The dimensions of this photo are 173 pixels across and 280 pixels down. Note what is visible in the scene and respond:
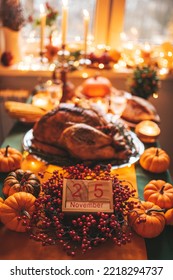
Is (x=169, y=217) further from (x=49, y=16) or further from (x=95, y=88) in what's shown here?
(x=49, y=16)

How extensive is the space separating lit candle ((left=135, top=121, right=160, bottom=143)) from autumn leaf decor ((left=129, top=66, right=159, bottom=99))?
14.3 inches

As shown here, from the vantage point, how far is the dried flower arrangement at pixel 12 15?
7.23ft

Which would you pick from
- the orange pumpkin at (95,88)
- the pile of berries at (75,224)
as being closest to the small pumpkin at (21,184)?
the pile of berries at (75,224)

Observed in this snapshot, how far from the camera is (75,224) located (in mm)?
1048

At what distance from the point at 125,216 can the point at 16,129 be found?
814 mm

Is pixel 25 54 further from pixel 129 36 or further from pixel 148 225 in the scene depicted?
pixel 148 225

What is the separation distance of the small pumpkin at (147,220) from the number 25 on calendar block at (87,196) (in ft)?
0.27

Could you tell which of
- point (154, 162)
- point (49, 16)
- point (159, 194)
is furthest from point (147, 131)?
point (49, 16)

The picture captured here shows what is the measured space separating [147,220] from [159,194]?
0.52 feet

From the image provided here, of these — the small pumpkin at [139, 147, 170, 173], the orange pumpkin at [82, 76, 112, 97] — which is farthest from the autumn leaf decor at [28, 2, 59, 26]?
the small pumpkin at [139, 147, 170, 173]
